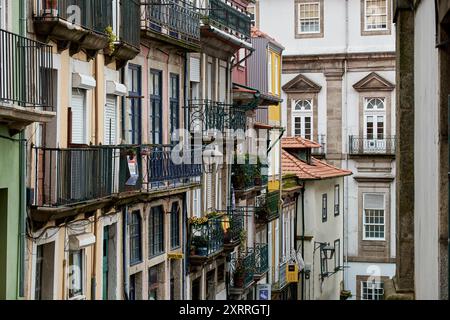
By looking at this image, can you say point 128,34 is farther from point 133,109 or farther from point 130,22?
point 133,109

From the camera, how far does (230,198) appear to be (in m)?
33.0

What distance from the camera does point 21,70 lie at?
569 inches

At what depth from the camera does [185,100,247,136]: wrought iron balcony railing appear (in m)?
28.4

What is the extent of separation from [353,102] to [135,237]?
32434 millimetres

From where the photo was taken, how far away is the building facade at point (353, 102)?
2104 inches

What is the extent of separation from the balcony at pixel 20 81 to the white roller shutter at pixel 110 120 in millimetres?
5110

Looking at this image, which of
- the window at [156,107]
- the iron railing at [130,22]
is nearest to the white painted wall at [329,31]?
the window at [156,107]

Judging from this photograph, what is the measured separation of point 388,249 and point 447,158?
44.1m

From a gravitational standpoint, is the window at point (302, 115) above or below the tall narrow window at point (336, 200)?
above

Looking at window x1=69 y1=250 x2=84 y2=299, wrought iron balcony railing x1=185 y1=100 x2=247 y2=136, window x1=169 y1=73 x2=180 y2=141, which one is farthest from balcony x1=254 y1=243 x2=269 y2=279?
window x1=69 y1=250 x2=84 y2=299

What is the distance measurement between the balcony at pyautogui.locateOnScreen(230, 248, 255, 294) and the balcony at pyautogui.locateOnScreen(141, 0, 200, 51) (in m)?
8.31

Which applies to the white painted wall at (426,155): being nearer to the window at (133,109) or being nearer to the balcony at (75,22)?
the balcony at (75,22)

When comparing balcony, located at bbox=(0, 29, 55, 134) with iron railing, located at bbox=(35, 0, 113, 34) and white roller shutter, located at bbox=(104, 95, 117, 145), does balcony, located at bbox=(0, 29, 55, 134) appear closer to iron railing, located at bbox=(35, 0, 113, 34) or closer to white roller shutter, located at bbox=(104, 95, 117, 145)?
iron railing, located at bbox=(35, 0, 113, 34)

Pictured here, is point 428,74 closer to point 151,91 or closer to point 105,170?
point 105,170
